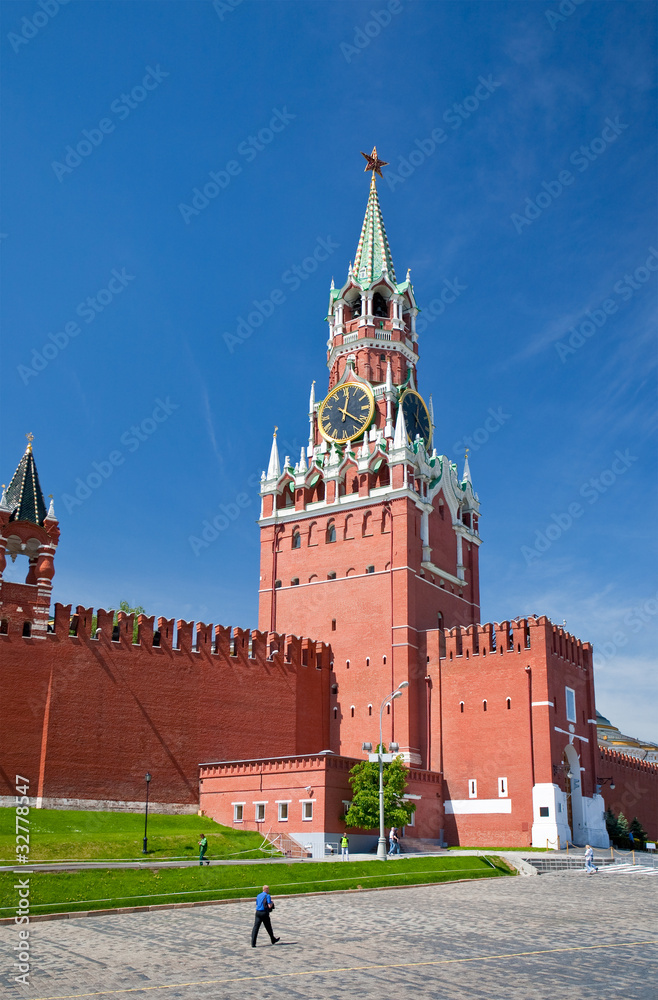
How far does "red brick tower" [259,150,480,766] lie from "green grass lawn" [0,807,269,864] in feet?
44.2

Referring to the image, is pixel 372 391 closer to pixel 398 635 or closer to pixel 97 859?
pixel 398 635

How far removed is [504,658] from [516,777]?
19.6 feet

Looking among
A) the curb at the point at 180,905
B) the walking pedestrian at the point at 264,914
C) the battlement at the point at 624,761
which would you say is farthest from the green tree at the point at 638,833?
the walking pedestrian at the point at 264,914

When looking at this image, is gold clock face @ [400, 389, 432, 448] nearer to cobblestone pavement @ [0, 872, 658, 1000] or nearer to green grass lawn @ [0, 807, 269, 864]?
green grass lawn @ [0, 807, 269, 864]

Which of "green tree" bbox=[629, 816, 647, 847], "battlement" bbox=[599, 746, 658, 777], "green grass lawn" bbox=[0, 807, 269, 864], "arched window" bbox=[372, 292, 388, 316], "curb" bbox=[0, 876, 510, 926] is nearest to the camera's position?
"curb" bbox=[0, 876, 510, 926]

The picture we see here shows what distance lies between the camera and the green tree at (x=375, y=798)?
136 feet

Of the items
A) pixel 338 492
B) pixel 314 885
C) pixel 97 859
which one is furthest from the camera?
pixel 338 492

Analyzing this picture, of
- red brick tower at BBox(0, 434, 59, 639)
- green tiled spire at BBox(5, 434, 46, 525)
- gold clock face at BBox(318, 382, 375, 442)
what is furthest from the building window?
green tiled spire at BBox(5, 434, 46, 525)

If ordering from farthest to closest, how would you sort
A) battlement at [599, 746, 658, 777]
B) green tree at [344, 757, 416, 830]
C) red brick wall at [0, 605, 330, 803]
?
1. battlement at [599, 746, 658, 777]
2. red brick wall at [0, 605, 330, 803]
3. green tree at [344, 757, 416, 830]

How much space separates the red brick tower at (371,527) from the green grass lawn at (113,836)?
13457 mm

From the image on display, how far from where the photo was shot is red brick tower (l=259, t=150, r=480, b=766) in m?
54.7

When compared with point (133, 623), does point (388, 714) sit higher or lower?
lower

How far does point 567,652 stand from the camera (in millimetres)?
52625

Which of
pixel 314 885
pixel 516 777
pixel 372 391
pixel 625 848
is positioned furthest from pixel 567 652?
pixel 314 885
